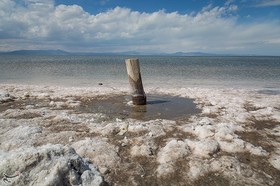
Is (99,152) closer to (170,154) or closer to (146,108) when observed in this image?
(170,154)

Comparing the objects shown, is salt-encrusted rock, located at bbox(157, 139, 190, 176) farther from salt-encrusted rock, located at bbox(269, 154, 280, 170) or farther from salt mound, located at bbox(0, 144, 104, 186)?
salt-encrusted rock, located at bbox(269, 154, 280, 170)

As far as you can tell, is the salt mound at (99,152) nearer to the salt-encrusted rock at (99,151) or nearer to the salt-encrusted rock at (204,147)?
the salt-encrusted rock at (99,151)

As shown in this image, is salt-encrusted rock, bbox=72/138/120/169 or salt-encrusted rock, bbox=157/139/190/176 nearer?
salt-encrusted rock, bbox=157/139/190/176

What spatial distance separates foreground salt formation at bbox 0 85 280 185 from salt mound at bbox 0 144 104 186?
2 centimetres

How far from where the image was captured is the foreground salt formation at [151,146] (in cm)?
502

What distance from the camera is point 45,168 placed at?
162 inches

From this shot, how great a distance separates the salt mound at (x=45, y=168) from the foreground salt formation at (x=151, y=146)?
0.02 m

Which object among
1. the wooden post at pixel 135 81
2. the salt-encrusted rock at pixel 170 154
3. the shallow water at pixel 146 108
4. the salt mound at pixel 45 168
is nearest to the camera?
the salt mound at pixel 45 168

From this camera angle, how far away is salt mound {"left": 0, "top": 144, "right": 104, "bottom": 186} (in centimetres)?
386

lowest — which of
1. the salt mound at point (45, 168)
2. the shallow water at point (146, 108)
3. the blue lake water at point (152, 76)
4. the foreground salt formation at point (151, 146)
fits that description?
the blue lake water at point (152, 76)

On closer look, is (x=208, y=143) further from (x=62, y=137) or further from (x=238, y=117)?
(x=62, y=137)

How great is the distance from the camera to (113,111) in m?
10.7

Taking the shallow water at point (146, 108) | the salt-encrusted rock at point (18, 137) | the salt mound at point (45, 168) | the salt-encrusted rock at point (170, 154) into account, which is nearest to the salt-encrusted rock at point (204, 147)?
the salt-encrusted rock at point (170, 154)

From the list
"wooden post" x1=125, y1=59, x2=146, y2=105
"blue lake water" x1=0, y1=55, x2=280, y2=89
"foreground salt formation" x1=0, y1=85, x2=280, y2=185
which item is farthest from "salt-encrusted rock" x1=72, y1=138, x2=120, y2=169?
"blue lake water" x1=0, y1=55, x2=280, y2=89
